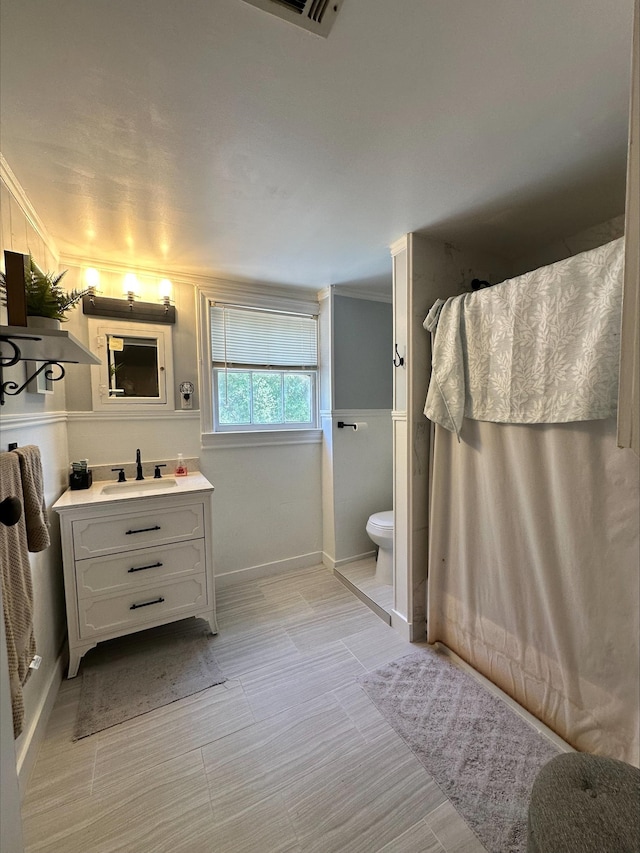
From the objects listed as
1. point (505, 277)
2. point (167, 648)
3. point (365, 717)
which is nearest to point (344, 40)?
point (505, 277)

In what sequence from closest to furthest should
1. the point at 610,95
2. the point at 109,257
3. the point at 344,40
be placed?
1. the point at 344,40
2. the point at 610,95
3. the point at 109,257

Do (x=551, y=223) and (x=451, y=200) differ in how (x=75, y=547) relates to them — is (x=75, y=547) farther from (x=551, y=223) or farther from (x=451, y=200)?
(x=551, y=223)

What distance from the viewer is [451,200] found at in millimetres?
1521

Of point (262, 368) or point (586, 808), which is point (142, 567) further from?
point (586, 808)

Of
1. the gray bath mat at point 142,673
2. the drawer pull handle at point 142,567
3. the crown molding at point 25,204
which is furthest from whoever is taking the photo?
the drawer pull handle at point 142,567

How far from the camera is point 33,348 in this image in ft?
4.03

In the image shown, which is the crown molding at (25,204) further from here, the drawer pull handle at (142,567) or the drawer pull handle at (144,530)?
the drawer pull handle at (142,567)

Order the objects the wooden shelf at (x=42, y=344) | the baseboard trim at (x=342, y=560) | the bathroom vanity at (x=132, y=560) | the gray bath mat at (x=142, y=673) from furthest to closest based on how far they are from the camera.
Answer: the baseboard trim at (x=342, y=560) < the bathroom vanity at (x=132, y=560) < the gray bath mat at (x=142, y=673) < the wooden shelf at (x=42, y=344)

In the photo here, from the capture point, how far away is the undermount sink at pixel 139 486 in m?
2.04

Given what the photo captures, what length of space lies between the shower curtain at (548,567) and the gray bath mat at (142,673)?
133 cm

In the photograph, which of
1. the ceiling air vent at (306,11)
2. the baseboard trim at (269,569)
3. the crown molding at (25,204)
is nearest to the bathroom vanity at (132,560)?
the baseboard trim at (269,569)

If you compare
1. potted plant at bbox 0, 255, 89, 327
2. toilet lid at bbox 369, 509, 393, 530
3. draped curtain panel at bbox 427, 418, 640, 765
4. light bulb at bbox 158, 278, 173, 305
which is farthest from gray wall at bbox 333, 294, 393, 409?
potted plant at bbox 0, 255, 89, 327

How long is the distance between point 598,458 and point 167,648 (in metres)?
2.27

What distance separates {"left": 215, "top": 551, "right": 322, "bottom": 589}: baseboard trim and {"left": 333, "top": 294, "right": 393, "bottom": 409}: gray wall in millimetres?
1272
